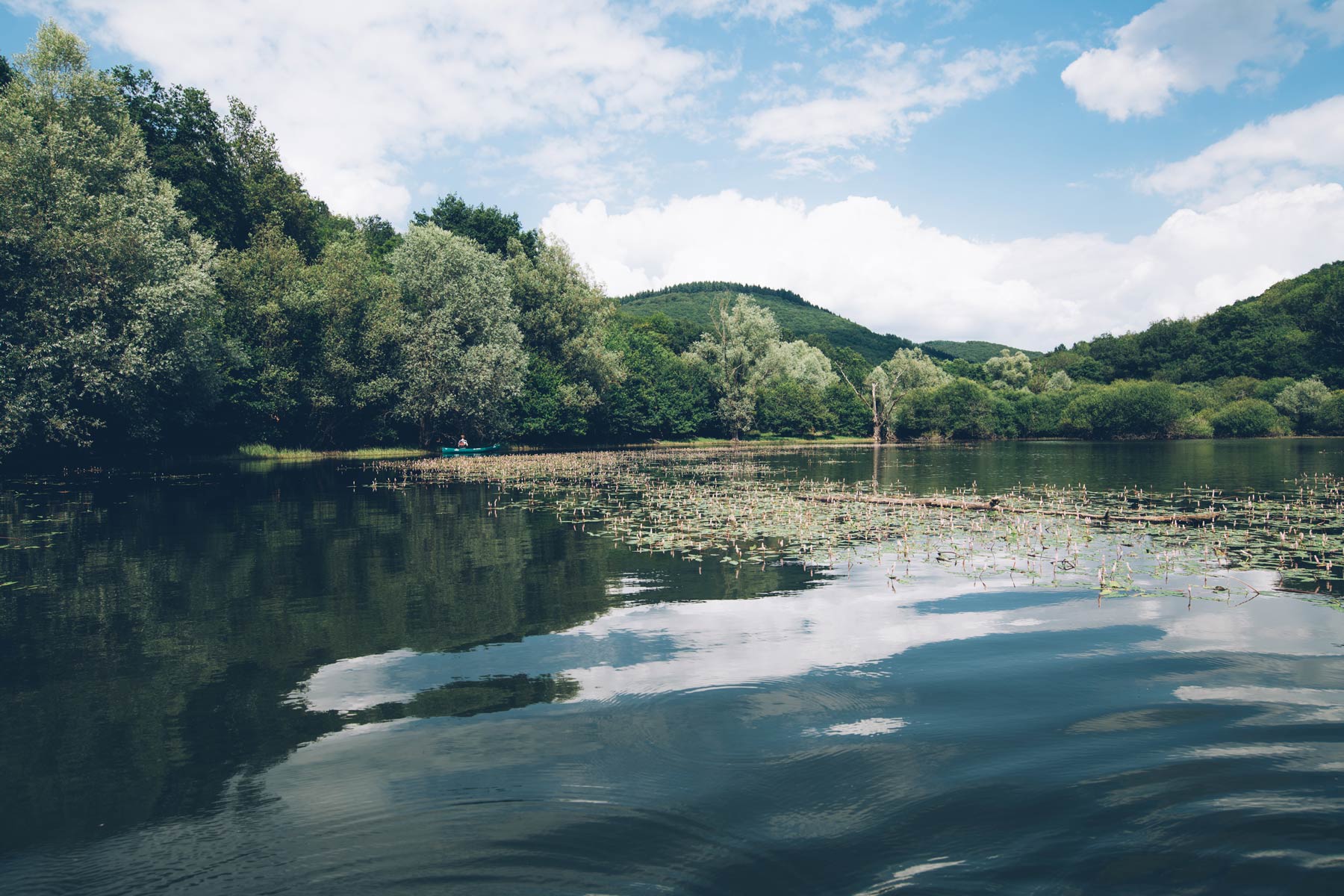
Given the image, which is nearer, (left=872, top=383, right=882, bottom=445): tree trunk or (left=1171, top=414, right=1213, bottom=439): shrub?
(left=872, top=383, right=882, bottom=445): tree trunk

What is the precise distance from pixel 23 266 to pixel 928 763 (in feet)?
162

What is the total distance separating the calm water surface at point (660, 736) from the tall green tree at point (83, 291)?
30.3 m

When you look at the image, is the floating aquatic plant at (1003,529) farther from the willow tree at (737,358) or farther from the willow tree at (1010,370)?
the willow tree at (1010,370)

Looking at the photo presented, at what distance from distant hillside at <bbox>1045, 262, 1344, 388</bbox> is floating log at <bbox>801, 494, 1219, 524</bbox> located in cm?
13131

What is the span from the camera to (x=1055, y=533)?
18.4 metres

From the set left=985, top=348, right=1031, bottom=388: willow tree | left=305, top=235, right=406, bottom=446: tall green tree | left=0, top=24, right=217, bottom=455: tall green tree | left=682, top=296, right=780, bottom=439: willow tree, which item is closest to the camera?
left=0, top=24, right=217, bottom=455: tall green tree

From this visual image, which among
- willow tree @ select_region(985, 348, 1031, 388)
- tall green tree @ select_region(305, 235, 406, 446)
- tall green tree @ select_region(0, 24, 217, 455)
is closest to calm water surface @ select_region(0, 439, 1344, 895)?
tall green tree @ select_region(0, 24, 217, 455)

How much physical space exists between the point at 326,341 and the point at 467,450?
13766mm

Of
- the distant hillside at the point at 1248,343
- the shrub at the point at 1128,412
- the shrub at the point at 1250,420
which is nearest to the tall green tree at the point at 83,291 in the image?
the shrub at the point at 1128,412

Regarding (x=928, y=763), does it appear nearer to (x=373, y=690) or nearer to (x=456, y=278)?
(x=373, y=690)

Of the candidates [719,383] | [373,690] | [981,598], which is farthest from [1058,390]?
[373,690]

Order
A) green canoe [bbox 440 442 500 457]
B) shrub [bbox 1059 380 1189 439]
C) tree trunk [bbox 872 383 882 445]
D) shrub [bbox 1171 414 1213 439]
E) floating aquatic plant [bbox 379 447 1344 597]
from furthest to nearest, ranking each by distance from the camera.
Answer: shrub [bbox 1059 380 1189 439], shrub [bbox 1171 414 1213 439], tree trunk [bbox 872 383 882 445], green canoe [bbox 440 442 500 457], floating aquatic plant [bbox 379 447 1344 597]

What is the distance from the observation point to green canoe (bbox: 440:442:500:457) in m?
60.8

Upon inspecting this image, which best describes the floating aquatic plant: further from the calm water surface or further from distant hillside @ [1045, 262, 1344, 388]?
distant hillside @ [1045, 262, 1344, 388]
